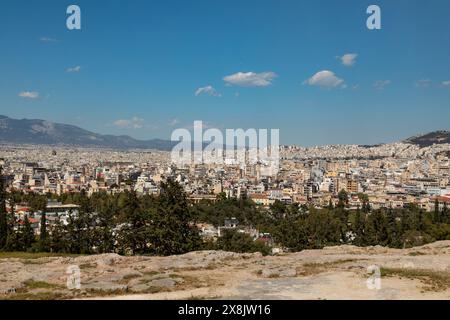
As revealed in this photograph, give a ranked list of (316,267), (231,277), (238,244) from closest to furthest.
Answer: (231,277) → (316,267) → (238,244)

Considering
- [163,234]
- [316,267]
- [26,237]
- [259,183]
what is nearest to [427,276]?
[316,267]

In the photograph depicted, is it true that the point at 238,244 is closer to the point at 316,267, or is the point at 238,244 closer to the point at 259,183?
the point at 316,267

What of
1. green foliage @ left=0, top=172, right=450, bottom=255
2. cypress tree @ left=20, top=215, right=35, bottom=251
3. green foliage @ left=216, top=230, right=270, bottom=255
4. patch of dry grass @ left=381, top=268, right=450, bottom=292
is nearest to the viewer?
patch of dry grass @ left=381, top=268, right=450, bottom=292

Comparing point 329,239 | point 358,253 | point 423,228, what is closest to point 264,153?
point 423,228

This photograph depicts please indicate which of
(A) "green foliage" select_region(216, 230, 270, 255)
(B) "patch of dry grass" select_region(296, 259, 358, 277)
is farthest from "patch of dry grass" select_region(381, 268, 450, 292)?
(A) "green foliage" select_region(216, 230, 270, 255)

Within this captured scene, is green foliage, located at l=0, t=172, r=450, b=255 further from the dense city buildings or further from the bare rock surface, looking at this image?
the dense city buildings

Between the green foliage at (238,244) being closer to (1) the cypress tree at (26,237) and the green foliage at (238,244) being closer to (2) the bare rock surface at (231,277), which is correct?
(2) the bare rock surface at (231,277)

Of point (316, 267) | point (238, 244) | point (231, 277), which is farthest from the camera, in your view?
point (238, 244)

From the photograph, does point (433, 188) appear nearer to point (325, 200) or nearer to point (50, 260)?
point (325, 200)

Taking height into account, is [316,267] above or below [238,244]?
above
